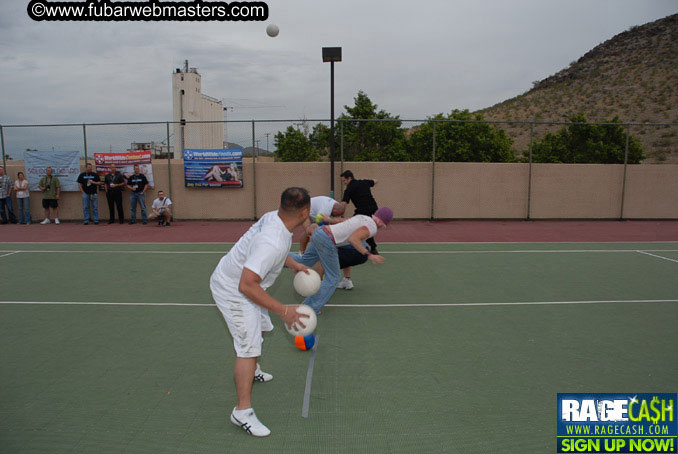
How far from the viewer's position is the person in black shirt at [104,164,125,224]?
A: 53.3 ft

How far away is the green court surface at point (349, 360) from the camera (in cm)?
368

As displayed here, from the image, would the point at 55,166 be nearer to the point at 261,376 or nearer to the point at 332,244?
the point at 332,244

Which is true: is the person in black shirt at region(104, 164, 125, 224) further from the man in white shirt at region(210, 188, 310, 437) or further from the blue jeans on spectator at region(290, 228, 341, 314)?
the man in white shirt at region(210, 188, 310, 437)

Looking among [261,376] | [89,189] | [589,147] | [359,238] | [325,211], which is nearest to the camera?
[261,376]

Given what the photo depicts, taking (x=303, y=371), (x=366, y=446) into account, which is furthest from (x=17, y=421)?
(x=366, y=446)

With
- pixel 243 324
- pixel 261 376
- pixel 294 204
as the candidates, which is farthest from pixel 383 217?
pixel 243 324

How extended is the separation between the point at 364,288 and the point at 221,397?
13.5ft

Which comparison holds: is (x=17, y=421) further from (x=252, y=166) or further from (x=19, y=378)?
(x=252, y=166)

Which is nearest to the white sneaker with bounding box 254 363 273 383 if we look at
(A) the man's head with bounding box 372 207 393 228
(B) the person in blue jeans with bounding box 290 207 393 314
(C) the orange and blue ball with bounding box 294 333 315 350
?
(C) the orange and blue ball with bounding box 294 333 315 350

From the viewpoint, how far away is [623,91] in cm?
5441

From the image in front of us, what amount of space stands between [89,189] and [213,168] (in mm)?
4257

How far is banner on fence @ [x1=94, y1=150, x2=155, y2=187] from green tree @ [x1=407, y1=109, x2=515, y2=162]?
17457mm

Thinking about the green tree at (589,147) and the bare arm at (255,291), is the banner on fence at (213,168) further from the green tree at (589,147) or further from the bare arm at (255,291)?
the green tree at (589,147)

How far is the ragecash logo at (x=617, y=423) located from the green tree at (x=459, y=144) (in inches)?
1047
